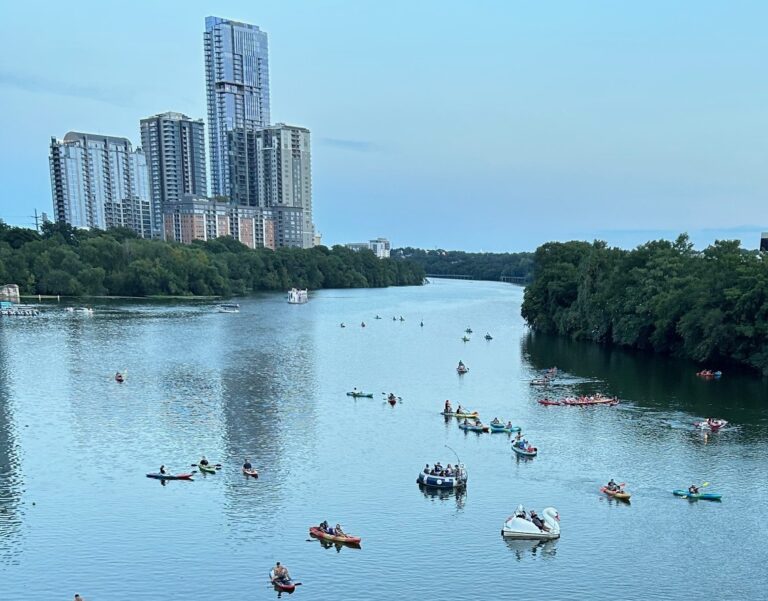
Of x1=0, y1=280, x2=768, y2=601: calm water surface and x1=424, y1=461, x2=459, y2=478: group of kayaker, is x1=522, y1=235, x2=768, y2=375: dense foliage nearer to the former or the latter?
x1=0, y1=280, x2=768, y2=601: calm water surface

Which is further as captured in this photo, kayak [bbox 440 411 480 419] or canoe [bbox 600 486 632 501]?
kayak [bbox 440 411 480 419]

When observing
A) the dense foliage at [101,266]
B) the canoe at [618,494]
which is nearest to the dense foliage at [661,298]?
the canoe at [618,494]

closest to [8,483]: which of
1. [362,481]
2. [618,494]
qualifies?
[362,481]

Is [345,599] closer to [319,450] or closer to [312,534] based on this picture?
[312,534]

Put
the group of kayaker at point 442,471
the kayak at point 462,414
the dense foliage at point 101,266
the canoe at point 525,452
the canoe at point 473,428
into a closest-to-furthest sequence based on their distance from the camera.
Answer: the group of kayaker at point 442,471 → the canoe at point 525,452 → the canoe at point 473,428 → the kayak at point 462,414 → the dense foliage at point 101,266

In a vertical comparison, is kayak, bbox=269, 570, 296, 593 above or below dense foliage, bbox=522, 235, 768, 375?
below

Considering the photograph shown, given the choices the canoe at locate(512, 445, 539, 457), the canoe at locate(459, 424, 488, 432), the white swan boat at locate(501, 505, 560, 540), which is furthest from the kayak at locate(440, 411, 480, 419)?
the white swan boat at locate(501, 505, 560, 540)

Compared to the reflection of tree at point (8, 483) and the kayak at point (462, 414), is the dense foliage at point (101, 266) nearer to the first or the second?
the reflection of tree at point (8, 483)
